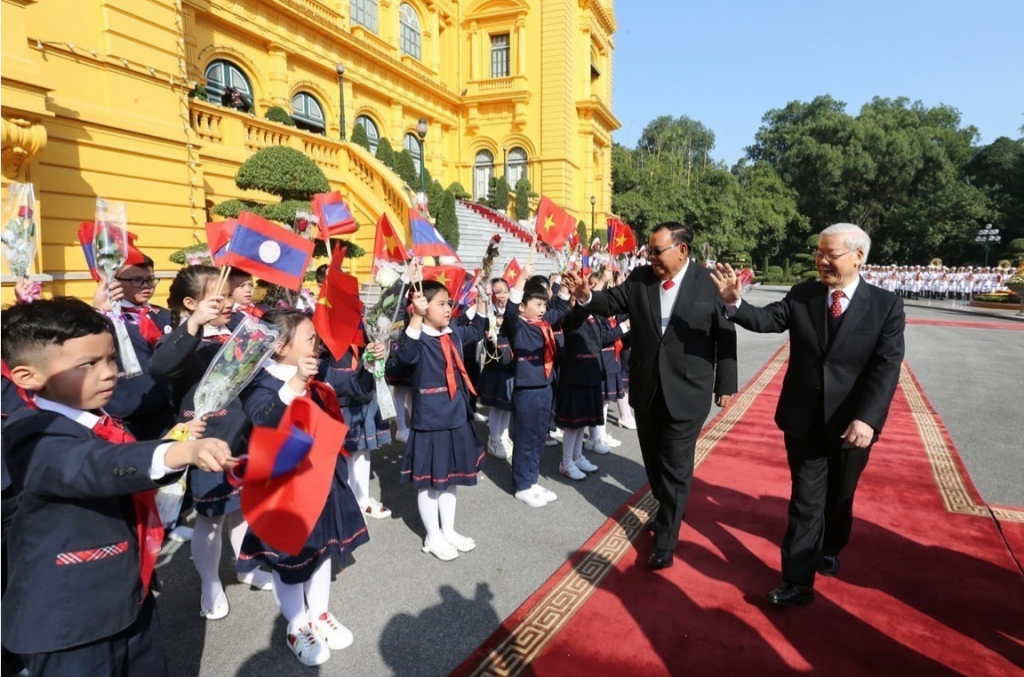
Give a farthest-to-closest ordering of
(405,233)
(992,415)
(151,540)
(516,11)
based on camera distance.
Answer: (516,11) → (405,233) → (992,415) → (151,540)

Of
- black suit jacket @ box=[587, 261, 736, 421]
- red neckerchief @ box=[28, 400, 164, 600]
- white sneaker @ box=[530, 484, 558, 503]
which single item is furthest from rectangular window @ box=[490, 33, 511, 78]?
red neckerchief @ box=[28, 400, 164, 600]

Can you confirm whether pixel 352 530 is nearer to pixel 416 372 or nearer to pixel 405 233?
pixel 416 372

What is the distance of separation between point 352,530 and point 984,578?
3.76 meters

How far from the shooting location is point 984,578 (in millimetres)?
3490

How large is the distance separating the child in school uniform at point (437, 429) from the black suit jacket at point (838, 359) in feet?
6.03

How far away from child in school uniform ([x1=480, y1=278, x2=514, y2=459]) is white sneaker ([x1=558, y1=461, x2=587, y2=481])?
84 centimetres

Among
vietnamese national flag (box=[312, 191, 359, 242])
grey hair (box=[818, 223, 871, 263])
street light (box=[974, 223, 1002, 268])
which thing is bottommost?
grey hair (box=[818, 223, 871, 263])

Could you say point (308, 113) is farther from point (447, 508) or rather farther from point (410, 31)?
point (447, 508)

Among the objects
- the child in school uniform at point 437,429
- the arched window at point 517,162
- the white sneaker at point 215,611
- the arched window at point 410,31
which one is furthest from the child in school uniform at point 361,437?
the arched window at point 517,162

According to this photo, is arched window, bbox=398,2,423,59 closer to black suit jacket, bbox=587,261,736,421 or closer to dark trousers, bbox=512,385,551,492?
dark trousers, bbox=512,385,551,492

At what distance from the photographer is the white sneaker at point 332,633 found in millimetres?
2883

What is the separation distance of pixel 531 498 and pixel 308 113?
17600 mm

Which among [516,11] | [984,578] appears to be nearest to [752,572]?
[984,578]

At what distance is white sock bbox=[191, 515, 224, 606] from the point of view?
313 cm
